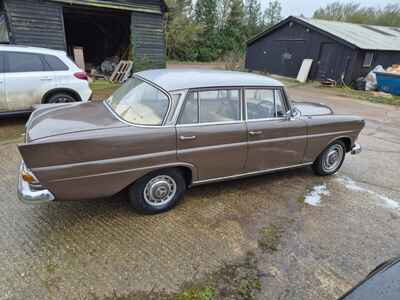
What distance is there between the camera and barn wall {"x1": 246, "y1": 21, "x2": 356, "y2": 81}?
649 inches

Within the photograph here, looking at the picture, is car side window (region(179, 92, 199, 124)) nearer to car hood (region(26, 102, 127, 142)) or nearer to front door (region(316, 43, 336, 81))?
car hood (region(26, 102, 127, 142))

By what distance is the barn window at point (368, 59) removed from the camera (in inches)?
643

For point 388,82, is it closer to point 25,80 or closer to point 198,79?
point 198,79

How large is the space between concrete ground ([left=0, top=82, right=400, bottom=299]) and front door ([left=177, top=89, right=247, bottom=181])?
0.56m

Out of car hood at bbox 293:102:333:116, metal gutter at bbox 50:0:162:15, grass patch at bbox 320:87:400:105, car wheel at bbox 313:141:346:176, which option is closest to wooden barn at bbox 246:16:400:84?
grass patch at bbox 320:87:400:105

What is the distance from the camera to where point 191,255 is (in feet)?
8.87

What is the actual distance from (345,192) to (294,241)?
1.64m

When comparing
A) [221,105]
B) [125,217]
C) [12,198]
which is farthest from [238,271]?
[12,198]

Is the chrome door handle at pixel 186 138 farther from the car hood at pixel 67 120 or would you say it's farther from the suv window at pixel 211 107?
the car hood at pixel 67 120

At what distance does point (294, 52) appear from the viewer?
1936 centimetres

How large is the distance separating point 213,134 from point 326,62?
17184 mm

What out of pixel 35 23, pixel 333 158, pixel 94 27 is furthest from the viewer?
pixel 94 27

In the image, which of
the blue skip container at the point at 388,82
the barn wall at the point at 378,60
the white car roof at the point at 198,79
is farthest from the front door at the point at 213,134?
the barn wall at the point at 378,60

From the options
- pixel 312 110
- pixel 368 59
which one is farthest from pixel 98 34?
pixel 368 59
